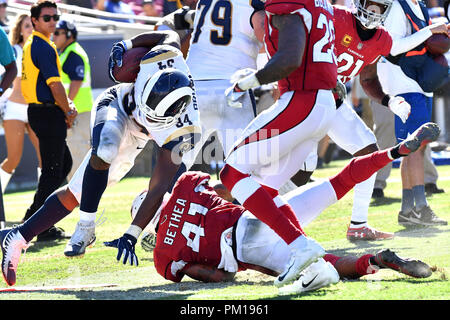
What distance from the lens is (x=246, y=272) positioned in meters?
5.02

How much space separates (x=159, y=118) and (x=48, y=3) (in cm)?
275

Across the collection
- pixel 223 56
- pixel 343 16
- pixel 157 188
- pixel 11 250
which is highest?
pixel 343 16

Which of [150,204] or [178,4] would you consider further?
[178,4]

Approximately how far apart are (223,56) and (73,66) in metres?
3.28

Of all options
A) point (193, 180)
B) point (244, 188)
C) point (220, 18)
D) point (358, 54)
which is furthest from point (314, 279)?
point (220, 18)

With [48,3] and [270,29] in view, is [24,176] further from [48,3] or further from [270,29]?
[270,29]

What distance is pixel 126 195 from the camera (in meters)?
10.3

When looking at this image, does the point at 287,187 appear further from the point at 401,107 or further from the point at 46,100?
the point at 46,100

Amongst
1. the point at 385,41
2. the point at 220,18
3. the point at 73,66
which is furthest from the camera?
the point at 73,66

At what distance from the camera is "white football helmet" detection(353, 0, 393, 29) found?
5234 millimetres

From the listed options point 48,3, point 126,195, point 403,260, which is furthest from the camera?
point 126,195

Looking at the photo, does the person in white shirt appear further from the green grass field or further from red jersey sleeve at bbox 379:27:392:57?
red jersey sleeve at bbox 379:27:392:57
